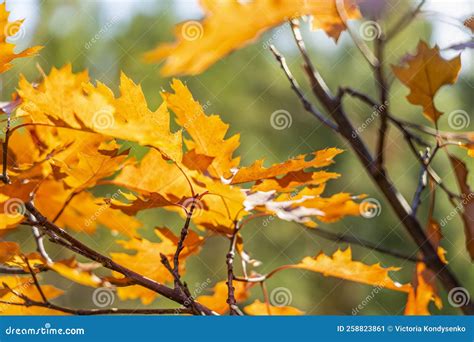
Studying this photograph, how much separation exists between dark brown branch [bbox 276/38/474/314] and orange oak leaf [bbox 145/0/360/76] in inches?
13.2

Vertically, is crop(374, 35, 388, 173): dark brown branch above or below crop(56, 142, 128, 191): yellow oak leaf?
above

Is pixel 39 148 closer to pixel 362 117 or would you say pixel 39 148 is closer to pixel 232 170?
pixel 232 170

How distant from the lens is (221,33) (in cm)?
32

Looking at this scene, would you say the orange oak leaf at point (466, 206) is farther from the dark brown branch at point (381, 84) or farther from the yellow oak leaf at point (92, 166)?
the yellow oak leaf at point (92, 166)

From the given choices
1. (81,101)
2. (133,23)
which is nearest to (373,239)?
(133,23)

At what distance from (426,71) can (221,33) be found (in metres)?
0.40

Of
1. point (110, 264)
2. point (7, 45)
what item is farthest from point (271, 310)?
point (7, 45)

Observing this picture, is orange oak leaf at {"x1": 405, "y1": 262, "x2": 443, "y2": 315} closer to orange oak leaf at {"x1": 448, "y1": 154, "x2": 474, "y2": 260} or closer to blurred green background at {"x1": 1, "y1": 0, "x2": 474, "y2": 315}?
orange oak leaf at {"x1": 448, "y1": 154, "x2": 474, "y2": 260}

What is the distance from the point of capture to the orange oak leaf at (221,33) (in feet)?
1.01

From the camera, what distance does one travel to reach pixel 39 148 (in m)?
0.66

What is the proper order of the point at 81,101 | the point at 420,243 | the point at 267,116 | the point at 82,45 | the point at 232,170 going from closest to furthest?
the point at 81,101 < the point at 232,170 < the point at 420,243 < the point at 82,45 < the point at 267,116

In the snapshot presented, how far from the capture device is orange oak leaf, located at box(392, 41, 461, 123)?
25.6 inches

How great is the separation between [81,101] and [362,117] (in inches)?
161

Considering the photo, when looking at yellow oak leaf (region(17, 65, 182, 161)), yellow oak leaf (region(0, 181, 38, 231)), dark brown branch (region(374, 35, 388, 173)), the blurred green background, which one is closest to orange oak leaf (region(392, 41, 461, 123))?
dark brown branch (region(374, 35, 388, 173))
